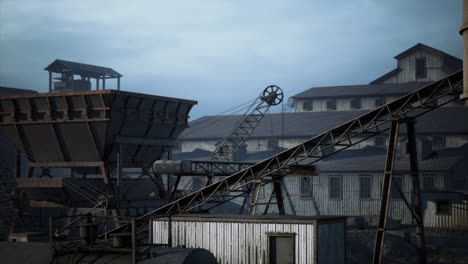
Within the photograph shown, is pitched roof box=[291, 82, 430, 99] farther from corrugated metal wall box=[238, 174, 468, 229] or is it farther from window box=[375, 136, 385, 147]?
corrugated metal wall box=[238, 174, 468, 229]

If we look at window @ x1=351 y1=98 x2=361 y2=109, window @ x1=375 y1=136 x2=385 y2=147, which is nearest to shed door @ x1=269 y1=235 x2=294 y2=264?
window @ x1=375 y1=136 x2=385 y2=147

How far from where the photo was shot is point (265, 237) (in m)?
20.9

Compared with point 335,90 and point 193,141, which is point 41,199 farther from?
point 335,90

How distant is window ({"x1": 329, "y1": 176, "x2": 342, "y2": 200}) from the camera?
5103 centimetres

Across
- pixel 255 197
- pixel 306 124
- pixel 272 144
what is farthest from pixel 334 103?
pixel 255 197

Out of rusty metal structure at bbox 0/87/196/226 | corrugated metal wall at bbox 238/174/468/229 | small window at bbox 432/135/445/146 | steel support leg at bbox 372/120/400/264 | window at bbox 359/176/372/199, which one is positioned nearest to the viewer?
steel support leg at bbox 372/120/400/264

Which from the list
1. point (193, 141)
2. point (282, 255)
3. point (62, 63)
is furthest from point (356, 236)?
point (62, 63)

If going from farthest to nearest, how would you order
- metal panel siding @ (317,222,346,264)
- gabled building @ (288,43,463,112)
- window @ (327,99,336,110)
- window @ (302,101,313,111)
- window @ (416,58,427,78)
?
window @ (302,101,313,111), window @ (327,99,336,110), window @ (416,58,427,78), gabled building @ (288,43,463,112), metal panel siding @ (317,222,346,264)

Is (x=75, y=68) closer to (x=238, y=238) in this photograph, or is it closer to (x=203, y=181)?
(x=203, y=181)

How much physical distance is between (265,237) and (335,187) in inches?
1236

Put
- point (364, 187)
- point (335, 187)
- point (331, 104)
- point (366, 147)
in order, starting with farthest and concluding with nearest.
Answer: point (331, 104) → point (366, 147) → point (335, 187) → point (364, 187)

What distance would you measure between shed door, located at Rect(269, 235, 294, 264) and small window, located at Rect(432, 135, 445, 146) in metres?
39.9

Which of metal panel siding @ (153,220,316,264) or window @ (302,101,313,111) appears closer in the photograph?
metal panel siding @ (153,220,316,264)

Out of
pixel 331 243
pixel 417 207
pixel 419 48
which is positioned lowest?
pixel 331 243
